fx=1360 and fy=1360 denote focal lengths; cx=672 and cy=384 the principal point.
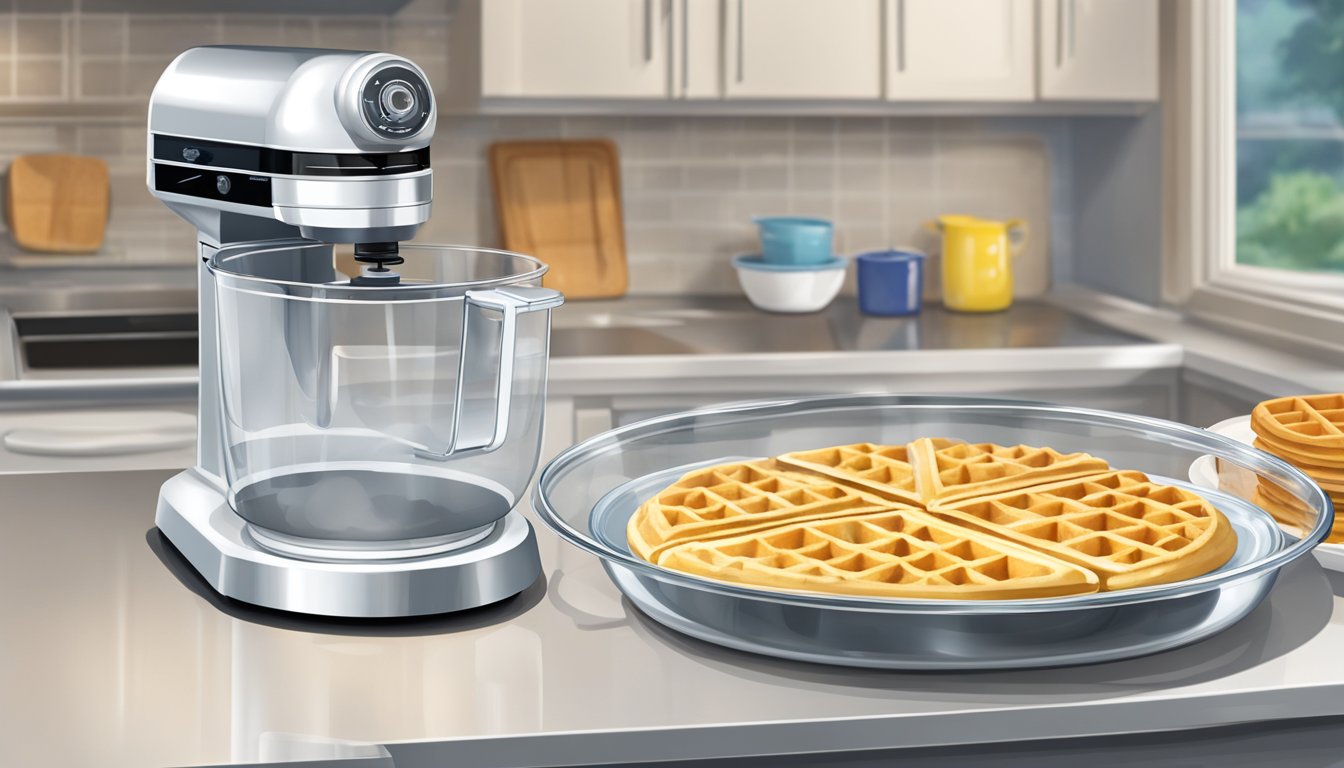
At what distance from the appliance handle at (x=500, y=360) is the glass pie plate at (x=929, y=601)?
0.05 m

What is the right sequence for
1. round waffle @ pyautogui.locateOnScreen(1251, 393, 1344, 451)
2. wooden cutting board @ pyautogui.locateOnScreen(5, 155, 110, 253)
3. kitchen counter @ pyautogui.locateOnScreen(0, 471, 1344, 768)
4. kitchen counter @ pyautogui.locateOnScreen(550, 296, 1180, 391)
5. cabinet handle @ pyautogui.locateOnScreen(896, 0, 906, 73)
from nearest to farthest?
kitchen counter @ pyautogui.locateOnScreen(0, 471, 1344, 768), round waffle @ pyautogui.locateOnScreen(1251, 393, 1344, 451), kitchen counter @ pyautogui.locateOnScreen(550, 296, 1180, 391), cabinet handle @ pyautogui.locateOnScreen(896, 0, 906, 73), wooden cutting board @ pyautogui.locateOnScreen(5, 155, 110, 253)

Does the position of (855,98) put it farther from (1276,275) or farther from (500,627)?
(500,627)

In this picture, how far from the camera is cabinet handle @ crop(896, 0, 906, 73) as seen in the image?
9.75ft

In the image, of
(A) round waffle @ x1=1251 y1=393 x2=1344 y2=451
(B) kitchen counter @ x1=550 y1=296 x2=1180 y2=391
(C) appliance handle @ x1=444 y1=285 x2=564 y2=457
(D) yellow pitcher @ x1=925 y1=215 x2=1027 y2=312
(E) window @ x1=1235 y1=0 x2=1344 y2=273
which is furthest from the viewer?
(E) window @ x1=1235 y1=0 x2=1344 y2=273

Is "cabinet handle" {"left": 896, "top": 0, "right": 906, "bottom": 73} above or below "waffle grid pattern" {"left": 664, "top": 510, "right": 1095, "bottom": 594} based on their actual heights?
above

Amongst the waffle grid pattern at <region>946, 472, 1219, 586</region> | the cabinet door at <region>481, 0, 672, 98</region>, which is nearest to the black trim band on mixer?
the waffle grid pattern at <region>946, 472, 1219, 586</region>

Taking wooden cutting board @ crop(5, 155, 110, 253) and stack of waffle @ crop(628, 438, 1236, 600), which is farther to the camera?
wooden cutting board @ crop(5, 155, 110, 253)

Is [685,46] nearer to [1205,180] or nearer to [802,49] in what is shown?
[802,49]

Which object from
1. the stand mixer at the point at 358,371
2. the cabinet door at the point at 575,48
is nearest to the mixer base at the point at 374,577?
the stand mixer at the point at 358,371

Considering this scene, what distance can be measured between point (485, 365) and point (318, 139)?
18cm

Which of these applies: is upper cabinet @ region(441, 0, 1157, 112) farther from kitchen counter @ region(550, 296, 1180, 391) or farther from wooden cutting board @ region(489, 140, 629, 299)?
kitchen counter @ region(550, 296, 1180, 391)

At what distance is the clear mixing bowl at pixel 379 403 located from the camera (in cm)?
84

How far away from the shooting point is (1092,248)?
3.52 metres

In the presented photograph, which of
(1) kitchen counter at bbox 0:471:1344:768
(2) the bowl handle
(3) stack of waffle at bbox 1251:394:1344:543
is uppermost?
(2) the bowl handle
